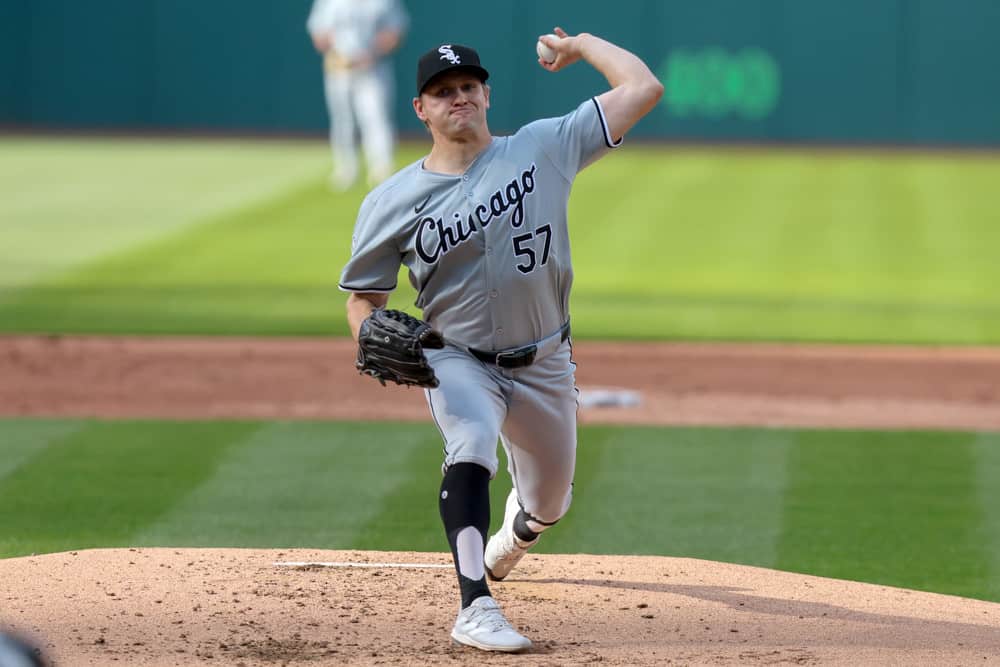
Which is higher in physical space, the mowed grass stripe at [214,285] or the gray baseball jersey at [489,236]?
the gray baseball jersey at [489,236]

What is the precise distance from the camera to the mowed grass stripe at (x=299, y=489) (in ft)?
22.1

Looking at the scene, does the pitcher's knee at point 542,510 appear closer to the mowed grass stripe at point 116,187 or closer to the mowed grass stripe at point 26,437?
the mowed grass stripe at point 26,437

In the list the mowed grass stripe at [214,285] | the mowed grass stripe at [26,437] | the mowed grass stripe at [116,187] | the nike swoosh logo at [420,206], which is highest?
the nike swoosh logo at [420,206]

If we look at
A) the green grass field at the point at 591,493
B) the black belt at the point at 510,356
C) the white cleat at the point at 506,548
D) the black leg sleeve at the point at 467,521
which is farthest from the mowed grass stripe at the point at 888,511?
the black leg sleeve at the point at 467,521

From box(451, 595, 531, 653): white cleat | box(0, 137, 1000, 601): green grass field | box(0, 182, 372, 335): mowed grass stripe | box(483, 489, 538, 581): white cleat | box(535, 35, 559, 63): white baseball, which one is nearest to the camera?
box(451, 595, 531, 653): white cleat

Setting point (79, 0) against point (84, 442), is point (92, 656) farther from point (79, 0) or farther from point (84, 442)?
point (79, 0)

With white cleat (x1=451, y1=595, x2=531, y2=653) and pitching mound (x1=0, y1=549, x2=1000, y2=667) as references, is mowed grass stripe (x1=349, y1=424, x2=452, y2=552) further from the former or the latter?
white cleat (x1=451, y1=595, x2=531, y2=653)

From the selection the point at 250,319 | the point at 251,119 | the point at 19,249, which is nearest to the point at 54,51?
the point at 251,119

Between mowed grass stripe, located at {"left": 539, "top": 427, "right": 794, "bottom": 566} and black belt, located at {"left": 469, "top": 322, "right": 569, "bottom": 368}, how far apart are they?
5.23 ft

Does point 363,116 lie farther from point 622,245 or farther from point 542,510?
point 542,510

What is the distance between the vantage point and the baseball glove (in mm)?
4871

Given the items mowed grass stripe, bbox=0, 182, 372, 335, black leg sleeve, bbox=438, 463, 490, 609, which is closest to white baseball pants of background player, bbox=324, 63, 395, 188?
mowed grass stripe, bbox=0, 182, 372, 335

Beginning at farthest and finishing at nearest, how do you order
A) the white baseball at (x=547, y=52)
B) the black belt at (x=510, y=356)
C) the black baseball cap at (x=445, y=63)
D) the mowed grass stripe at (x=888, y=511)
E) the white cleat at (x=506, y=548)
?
1. the mowed grass stripe at (x=888, y=511)
2. the white cleat at (x=506, y=548)
3. the white baseball at (x=547, y=52)
4. the black belt at (x=510, y=356)
5. the black baseball cap at (x=445, y=63)

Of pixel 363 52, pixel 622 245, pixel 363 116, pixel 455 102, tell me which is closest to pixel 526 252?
pixel 455 102
